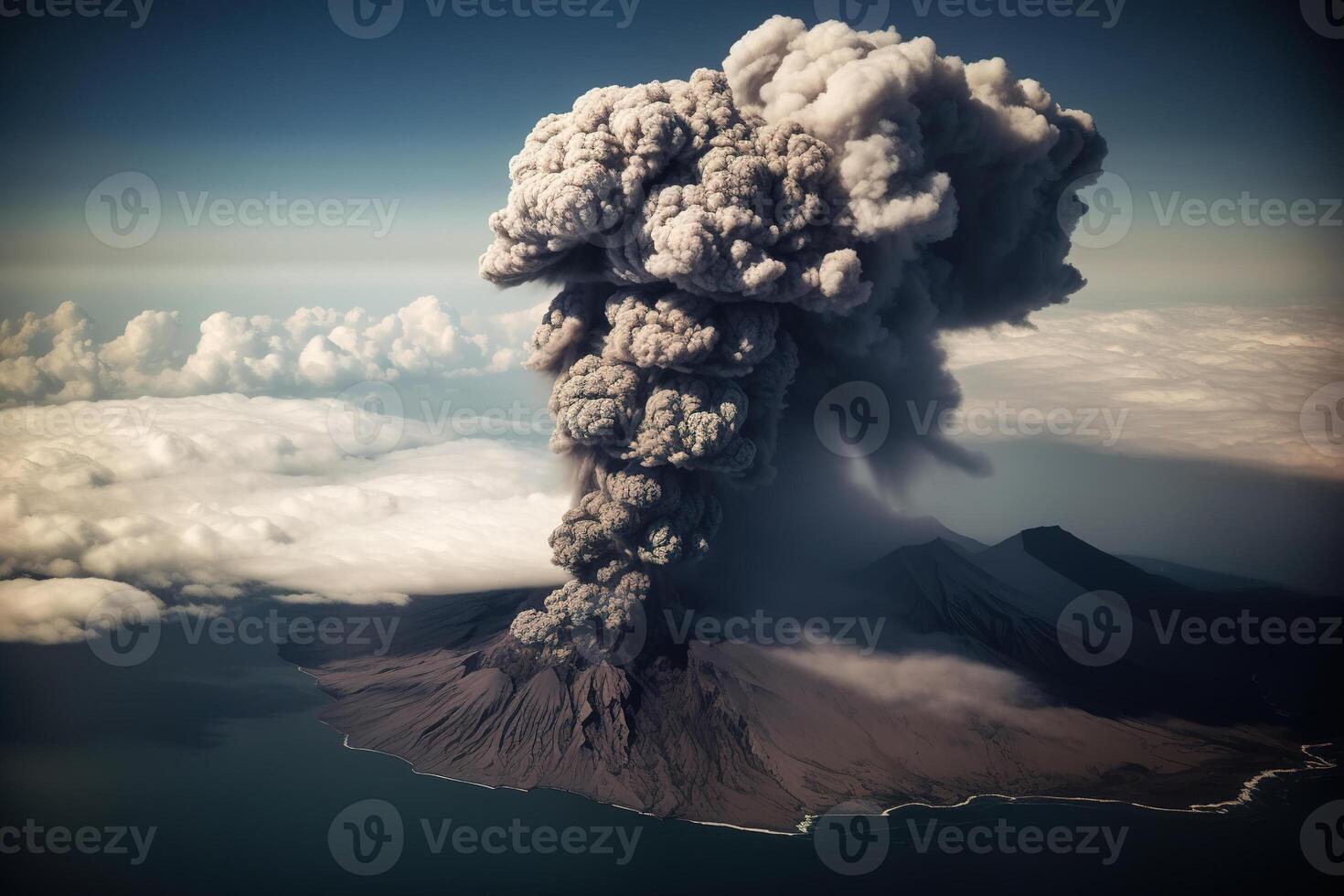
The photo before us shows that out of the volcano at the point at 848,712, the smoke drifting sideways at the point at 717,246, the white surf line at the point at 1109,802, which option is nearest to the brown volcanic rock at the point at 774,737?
the volcano at the point at 848,712

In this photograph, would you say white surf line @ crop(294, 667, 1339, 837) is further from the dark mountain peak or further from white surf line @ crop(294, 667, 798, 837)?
the dark mountain peak

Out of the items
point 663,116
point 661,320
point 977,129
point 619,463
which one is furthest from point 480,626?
point 977,129

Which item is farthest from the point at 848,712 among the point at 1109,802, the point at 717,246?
the point at 717,246

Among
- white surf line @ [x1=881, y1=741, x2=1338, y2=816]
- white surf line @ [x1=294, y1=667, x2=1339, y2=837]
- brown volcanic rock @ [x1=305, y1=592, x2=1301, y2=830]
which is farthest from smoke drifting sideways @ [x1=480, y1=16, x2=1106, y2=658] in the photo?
white surf line @ [x1=881, y1=741, x2=1338, y2=816]

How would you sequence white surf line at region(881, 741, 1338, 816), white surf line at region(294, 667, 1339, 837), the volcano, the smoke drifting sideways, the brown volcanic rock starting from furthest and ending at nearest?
the volcano → the brown volcanic rock → white surf line at region(881, 741, 1338, 816) → white surf line at region(294, 667, 1339, 837) → the smoke drifting sideways

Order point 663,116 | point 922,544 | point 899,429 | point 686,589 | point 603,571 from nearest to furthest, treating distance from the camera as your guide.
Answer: point 663,116 → point 603,571 → point 686,589 → point 899,429 → point 922,544

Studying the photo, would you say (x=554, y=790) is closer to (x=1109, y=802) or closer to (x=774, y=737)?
(x=774, y=737)

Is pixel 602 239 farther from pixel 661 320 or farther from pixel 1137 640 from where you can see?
pixel 1137 640
